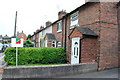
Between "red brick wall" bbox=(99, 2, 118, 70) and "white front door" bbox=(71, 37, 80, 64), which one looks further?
"white front door" bbox=(71, 37, 80, 64)

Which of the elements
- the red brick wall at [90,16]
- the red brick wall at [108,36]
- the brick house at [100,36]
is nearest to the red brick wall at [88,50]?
the brick house at [100,36]

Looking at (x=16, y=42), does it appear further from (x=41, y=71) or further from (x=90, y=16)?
(x=90, y=16)

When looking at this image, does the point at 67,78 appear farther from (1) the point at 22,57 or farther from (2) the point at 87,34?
(1) the point at 22,57

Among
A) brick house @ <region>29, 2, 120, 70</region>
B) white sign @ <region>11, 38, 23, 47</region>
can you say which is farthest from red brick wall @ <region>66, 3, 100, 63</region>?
white sign @ <region>11, 38, 23, 47</region>

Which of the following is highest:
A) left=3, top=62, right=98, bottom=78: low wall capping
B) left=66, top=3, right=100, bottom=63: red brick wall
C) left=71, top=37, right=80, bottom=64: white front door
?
left=66, top=3, right=100, bottom=63: red brick wall

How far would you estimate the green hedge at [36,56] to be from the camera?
25.2 ft

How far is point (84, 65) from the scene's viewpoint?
20.9ft

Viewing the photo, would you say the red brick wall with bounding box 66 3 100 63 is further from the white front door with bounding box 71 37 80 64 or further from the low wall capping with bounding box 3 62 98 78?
the low wall capping with bounding box 3 62 98 78

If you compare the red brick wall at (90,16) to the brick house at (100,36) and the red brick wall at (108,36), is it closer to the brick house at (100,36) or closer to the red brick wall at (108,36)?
the brick house at (100,36)

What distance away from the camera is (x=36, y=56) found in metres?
8.67

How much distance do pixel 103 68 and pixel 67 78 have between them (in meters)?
3.12

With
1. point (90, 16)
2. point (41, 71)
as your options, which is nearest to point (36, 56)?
point (41, 71)

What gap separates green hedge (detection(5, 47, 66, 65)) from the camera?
768 centimetres

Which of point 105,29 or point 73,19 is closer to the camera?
point 105,29
